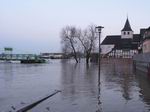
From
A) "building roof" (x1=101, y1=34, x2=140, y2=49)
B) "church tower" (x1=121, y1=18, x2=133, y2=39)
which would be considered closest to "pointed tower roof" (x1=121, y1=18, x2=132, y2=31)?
"church tower" (x1=121, y1=18, x2=133, y2=39)

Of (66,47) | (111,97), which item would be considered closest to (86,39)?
(66,47)

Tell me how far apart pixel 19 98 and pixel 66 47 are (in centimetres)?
8045

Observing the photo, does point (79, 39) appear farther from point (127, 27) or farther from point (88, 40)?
point (127, 27)

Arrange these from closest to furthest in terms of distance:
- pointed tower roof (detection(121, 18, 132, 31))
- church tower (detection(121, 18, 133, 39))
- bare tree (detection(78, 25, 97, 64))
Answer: bare tree (detection(78, 25, 97, 64)), church tower (detection(121, 18, 133, 39)), pointed tower roof (detection(121, 18, 132, 31))

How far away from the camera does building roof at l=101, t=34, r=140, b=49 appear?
115 metres

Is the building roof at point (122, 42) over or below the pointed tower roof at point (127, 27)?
below

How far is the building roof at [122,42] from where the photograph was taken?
115250 millimetres

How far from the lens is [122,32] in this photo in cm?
13488

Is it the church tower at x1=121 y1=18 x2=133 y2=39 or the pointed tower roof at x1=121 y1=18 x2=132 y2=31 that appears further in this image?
the pointed tower roof at x1=121 y1=18 x2=132 y2=31

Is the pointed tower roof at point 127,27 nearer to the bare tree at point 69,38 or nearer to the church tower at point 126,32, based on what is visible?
the church tower at point 126,32

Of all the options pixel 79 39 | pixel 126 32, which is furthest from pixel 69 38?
pixel 126 32

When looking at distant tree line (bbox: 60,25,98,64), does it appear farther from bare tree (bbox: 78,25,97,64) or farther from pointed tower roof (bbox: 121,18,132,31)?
pointed tower roof (bbox: 121,18,132,31)

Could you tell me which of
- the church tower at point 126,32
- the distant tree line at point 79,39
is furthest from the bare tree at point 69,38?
the church tower at point 126,32

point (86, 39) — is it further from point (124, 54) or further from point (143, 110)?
point (143, 110)
